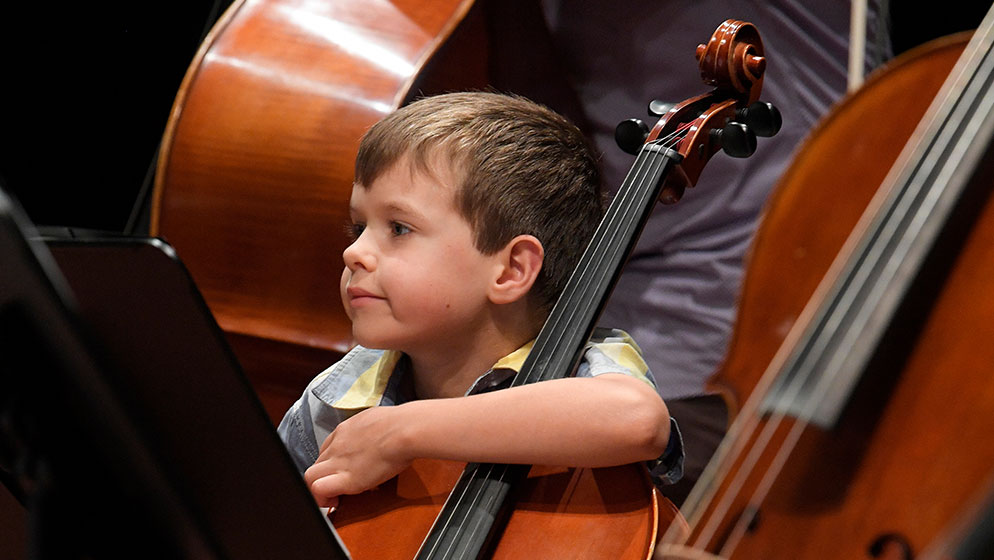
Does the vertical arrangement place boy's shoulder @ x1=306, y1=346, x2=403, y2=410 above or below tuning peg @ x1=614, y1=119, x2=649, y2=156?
below

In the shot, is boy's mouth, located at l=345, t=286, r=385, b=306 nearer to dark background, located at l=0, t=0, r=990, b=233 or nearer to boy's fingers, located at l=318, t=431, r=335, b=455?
boy's fingers, located at l=318, t=431, r=335, b=455

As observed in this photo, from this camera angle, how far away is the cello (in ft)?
1.47

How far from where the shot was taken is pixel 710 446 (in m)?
1.33

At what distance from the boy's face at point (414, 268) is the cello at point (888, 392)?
444 mm

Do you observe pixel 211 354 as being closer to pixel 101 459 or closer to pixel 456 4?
pixel 101 459

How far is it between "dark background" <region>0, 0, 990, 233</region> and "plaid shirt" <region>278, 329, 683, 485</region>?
83cm

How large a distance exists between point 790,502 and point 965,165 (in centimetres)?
18

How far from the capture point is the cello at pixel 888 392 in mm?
449

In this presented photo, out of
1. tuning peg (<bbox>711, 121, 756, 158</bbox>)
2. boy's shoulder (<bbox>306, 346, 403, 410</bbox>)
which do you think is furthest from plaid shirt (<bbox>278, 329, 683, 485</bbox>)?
tuning peg (<bbox>711, 121, 756, 158</bbox>)

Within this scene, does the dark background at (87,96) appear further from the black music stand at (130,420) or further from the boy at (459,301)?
the black music stand at (130,420)

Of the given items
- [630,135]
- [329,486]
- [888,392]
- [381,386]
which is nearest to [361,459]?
[329,486]

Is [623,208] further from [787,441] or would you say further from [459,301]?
[787,441]

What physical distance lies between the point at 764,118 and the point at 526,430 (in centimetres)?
39

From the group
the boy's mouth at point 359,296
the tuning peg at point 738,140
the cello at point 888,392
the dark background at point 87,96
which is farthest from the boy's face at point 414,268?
the dark background at point 87,96
